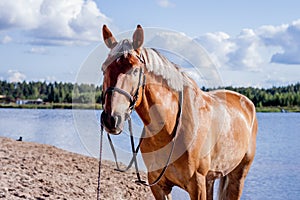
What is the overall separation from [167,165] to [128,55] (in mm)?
1032

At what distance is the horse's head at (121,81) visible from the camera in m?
3.30

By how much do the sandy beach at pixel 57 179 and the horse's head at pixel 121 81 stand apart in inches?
133

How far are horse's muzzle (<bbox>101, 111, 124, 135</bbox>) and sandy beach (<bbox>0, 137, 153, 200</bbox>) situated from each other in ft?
11.0

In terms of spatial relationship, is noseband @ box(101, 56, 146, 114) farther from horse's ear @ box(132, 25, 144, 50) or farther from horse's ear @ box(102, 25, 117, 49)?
horse's ear @ box(102, 25, 117, 49)

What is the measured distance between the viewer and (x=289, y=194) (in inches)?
434

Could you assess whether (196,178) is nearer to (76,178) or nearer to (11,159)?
(76,178)

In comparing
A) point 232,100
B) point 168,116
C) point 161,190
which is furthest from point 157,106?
point 232,100

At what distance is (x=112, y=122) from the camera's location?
10.7 ft

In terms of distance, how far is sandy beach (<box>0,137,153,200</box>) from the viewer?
6.81 metres

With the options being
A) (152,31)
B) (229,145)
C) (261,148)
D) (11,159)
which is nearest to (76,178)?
(11,159)

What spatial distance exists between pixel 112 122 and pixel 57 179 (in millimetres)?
4848

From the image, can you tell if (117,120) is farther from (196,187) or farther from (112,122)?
(196,187)

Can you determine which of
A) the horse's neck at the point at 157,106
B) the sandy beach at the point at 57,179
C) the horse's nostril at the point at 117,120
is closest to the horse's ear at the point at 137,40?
the horse's neck at the point at 157,106

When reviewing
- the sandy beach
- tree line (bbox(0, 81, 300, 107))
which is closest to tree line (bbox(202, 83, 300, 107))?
tree line (bbox(0, 81, 300, 107))
